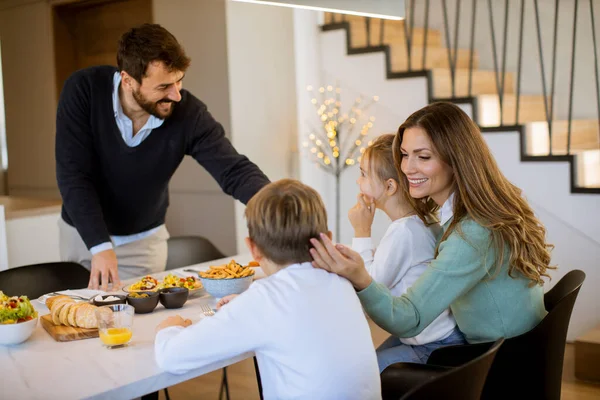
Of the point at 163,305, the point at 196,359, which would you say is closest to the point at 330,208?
the point at 163,305

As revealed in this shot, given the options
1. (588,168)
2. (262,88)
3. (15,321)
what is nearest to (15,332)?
(15,321)

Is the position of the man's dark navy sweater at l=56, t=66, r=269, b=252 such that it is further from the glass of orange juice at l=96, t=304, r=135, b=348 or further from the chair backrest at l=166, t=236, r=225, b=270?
the glass of orange juice at l=96, t=304, r=135, b=348

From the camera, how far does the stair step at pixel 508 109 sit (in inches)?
182

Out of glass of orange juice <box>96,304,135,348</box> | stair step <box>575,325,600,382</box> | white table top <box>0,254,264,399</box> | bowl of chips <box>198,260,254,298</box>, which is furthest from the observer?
stair step <box>575,325,600,382</box>

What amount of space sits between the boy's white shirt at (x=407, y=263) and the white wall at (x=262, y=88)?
124 inches

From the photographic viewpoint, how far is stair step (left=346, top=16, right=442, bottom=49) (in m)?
5.19

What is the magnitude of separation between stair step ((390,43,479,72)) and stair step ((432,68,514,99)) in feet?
0.47

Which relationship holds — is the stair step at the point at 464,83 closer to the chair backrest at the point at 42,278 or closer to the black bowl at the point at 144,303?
the chair backrest at the point at 42,278

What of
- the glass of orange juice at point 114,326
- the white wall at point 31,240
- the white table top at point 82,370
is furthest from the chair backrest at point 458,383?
the white wall at point 31,240

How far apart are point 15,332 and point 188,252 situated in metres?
1.69

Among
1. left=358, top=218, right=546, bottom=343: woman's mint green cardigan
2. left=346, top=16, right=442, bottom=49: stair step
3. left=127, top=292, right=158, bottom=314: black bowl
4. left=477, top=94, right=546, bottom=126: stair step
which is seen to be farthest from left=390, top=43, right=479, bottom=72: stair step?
left=127, top=292, right=158, bottom=314: black bowl

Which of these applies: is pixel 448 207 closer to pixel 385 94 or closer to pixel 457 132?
pixel 457 132

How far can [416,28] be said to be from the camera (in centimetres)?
599

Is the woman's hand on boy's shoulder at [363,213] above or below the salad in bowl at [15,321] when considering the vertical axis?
above
